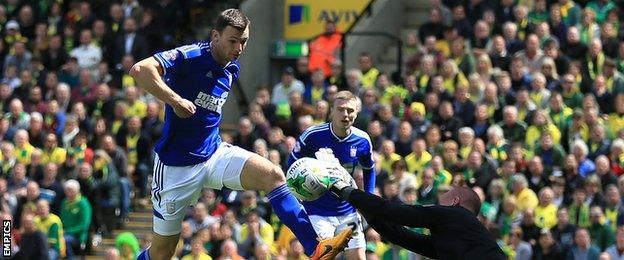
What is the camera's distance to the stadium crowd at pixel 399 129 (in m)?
17.3

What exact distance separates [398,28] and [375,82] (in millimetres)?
3088

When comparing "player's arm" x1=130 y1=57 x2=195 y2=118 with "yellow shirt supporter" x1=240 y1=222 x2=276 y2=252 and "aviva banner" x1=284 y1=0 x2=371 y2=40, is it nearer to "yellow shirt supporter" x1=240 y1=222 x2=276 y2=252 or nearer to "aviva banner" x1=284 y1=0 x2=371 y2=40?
"yellow shirt supporter" x1=240 y1=222 x2=276 y2=252

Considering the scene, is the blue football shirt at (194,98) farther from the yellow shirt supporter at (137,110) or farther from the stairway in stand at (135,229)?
the yellow shirt supporter at (137,110)

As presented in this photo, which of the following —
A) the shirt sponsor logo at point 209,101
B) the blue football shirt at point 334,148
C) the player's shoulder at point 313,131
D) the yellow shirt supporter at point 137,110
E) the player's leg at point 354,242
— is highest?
the shirt sponsor logo at point 209,101

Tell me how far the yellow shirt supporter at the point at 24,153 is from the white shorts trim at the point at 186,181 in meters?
8.79

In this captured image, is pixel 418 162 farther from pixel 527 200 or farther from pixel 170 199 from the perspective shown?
pixel 170 199

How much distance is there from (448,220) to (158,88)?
2234 millimetres

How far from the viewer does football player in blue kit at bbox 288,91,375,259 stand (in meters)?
13.0

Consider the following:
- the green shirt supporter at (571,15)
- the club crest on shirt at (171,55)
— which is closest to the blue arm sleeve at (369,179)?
the club crest on shirt at (171,55)

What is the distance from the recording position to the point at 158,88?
34.5ft

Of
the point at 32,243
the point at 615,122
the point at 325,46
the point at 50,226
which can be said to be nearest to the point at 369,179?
the point at 615,122

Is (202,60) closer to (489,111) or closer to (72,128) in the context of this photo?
(489,111)

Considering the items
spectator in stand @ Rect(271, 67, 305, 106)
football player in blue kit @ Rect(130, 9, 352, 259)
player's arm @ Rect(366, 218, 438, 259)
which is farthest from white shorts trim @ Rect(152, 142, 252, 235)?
spectator in stand @ Rect(271, 67, 305, 106)

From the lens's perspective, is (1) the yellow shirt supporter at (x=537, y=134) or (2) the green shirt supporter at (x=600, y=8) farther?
(2) the green shirt supporter at (x=600, y=8)
